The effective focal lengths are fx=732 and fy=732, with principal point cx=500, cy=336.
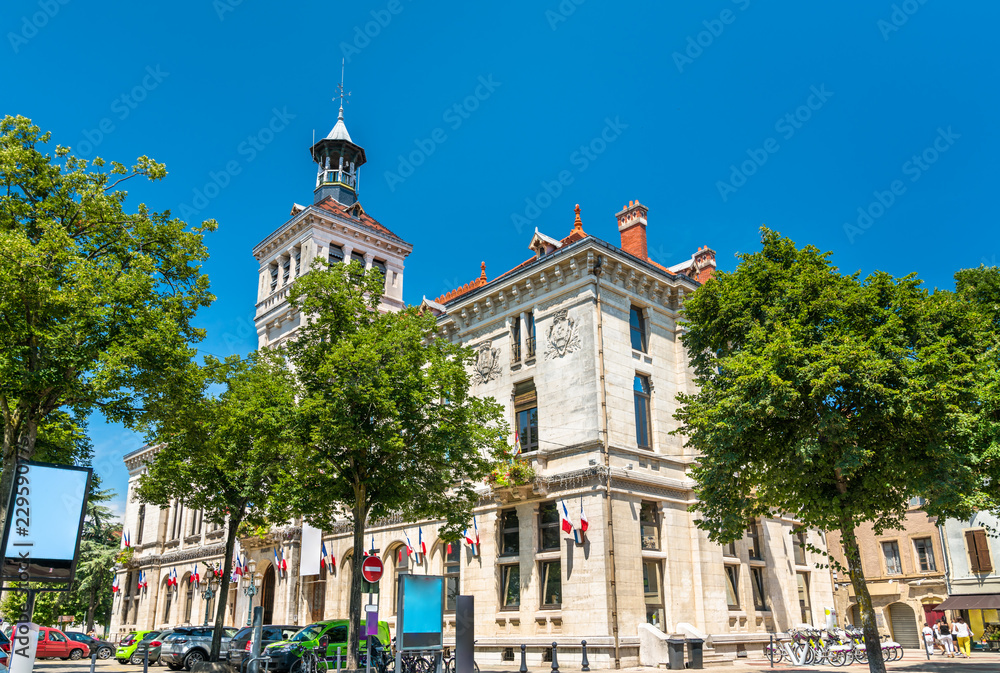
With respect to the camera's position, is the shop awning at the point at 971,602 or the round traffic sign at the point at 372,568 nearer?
the round traffic sign at the point at 372,568

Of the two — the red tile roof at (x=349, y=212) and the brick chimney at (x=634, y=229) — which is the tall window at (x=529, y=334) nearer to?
the brick chimney at (x=634, y=229)

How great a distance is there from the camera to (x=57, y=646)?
38.6 metres

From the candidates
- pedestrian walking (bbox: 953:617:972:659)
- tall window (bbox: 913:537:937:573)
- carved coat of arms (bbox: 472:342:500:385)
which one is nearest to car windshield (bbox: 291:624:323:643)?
carved coat of arms (bbox: 472:342:500:385)

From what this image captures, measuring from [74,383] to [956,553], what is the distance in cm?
4178

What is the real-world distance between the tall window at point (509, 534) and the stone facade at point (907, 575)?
2188 cm

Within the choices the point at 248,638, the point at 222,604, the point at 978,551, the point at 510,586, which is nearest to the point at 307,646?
the point at 222,604

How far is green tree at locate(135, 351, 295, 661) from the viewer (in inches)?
849

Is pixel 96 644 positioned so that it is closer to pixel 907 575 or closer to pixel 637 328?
pixel 637 328

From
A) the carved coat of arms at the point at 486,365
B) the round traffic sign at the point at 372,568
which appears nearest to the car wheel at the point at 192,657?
the carved coat of arms at the point at 486,365

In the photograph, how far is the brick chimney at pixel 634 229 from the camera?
31656 millimetres

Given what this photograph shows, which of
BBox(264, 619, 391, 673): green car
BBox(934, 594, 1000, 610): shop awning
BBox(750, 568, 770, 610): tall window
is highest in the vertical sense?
BBox(750, 568, 770, 610): tall window

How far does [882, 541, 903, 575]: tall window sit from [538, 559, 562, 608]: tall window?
2721 centimetres

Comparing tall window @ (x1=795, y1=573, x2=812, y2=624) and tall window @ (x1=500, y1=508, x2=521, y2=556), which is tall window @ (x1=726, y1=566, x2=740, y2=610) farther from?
tall window @ (x1=500, y1=508, x2=521, y2=556)

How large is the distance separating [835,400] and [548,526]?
1157 centimetres
